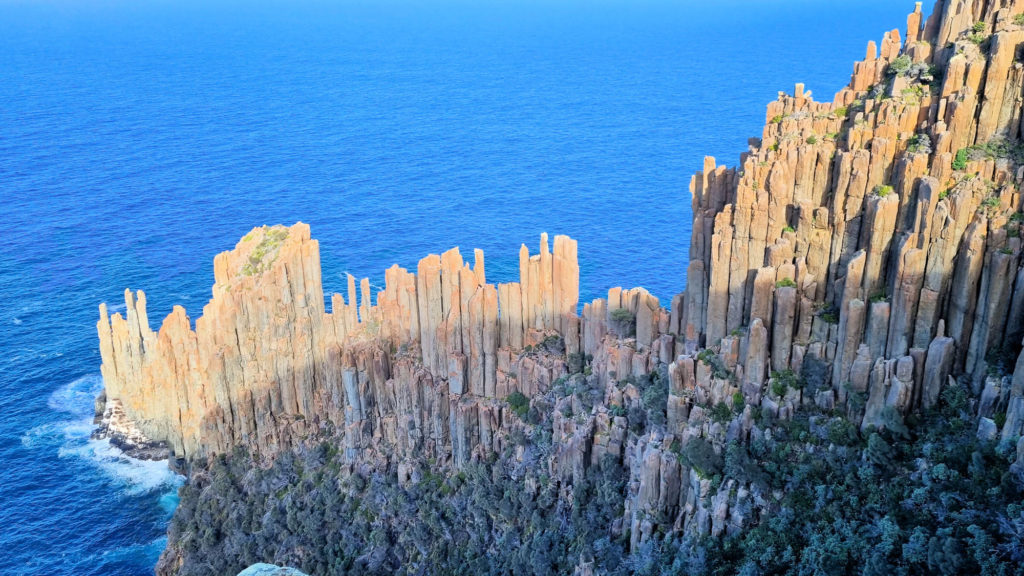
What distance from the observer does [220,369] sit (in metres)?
92.2

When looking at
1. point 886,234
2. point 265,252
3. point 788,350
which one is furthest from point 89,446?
point 886,234

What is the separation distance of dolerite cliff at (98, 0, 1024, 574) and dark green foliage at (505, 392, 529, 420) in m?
0.16

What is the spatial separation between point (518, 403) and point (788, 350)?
81.6 ft

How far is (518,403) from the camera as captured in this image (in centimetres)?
7862

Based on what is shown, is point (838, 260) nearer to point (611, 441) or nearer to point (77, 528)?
point (611, 441)

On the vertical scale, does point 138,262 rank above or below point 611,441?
above

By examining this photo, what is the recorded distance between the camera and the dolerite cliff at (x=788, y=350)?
5416cm

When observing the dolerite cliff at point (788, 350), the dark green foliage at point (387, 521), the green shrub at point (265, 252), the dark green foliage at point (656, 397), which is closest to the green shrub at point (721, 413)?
the dolerite cliff at point (788, 350)

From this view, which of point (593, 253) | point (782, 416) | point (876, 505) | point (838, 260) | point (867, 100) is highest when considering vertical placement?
point (593, 253)

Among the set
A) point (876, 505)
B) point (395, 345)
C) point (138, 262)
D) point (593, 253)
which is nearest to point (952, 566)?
point (876, 505)

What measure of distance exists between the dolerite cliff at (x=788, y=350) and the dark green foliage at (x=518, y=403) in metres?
0.16

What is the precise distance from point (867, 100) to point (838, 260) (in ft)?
37.3

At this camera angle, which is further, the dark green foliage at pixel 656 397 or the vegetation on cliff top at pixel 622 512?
the dark green foliage at pixel 656 397

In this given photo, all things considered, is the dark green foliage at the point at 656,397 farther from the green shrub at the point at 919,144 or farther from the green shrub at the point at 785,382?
the green shrub at the point at 919,144
